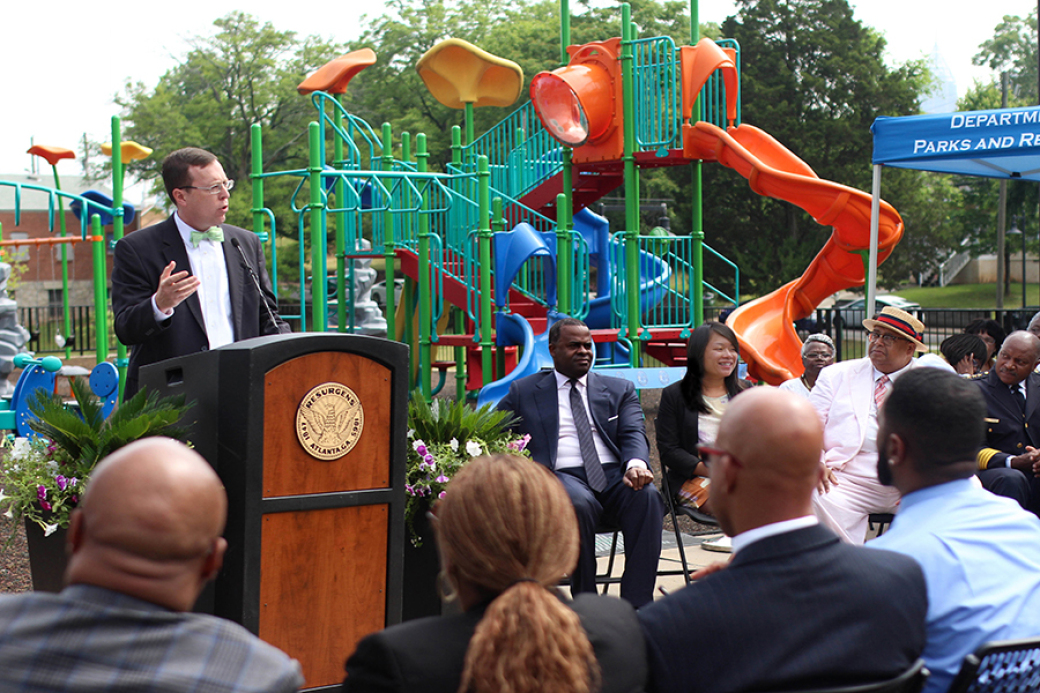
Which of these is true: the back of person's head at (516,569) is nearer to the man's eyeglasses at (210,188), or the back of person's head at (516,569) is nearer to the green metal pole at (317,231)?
the man's eyeglasses at (210,188)

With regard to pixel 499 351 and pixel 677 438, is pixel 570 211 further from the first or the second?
pixel 677 438

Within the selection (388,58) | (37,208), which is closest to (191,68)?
(388,58)

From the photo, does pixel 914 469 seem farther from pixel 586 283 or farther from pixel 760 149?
pixel 760 149

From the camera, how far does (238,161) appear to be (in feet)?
111

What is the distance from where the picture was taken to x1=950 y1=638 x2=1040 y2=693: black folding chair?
6.47 ft

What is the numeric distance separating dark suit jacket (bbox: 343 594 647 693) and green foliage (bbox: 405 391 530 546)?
81.3 inches

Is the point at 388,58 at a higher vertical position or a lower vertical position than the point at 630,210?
higher

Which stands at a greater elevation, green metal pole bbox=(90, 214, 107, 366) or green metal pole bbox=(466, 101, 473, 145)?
green metal pole bbox=(466, 101, 473, 145)

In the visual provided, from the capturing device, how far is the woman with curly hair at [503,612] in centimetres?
167

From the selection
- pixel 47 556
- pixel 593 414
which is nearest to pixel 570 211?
pixel 593 414

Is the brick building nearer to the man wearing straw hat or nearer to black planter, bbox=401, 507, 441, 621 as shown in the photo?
the man wearing straw hat

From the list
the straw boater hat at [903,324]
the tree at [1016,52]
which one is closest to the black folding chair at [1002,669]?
the straw boater hat at [903,324]

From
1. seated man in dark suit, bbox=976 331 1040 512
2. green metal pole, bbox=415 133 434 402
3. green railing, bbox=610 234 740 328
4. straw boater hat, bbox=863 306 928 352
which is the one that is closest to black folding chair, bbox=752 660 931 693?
straw boater hat, bbox=863 306 928 352

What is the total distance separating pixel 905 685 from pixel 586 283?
9723 mm
